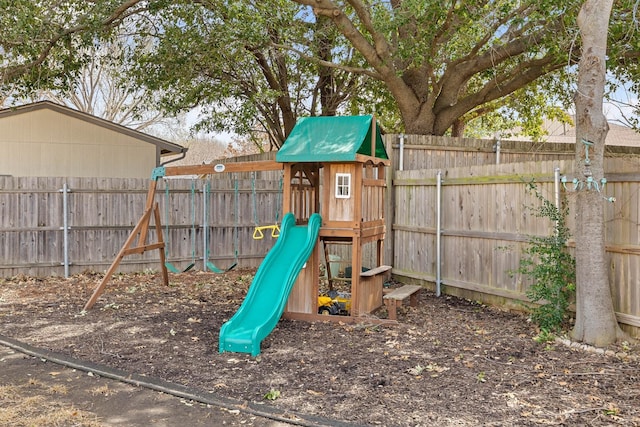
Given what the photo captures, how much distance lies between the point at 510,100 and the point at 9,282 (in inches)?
489

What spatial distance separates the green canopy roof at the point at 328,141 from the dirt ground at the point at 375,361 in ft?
6.73

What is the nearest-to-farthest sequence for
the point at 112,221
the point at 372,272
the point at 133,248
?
the point at 372,272
the point at 133,248
the point at 112,221

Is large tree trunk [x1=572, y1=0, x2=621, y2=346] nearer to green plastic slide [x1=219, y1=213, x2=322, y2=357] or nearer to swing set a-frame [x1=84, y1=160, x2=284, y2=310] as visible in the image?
green plastic slide [x1=219, y1=213, x2=322, y2=357]

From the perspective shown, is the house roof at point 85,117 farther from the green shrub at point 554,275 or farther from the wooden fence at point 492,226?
the green shrub at point 554,275

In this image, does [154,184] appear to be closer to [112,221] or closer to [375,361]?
[112,221]

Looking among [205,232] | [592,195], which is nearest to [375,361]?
[592,195]

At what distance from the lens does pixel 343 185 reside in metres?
7.21

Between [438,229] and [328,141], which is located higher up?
[328,141]

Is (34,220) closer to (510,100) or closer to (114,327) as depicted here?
(114,327)

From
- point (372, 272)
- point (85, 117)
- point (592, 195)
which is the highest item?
point (85, 117)

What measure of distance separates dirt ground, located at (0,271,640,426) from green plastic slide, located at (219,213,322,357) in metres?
0.18

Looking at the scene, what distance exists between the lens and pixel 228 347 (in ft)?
18.6

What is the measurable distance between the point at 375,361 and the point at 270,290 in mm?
1767

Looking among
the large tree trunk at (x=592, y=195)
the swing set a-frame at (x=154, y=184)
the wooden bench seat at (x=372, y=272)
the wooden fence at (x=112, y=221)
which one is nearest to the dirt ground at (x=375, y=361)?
the large tree trunk at (x=592, y=195)
